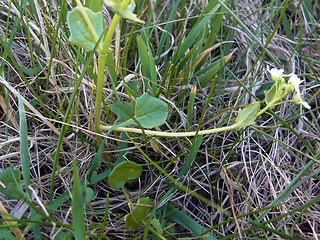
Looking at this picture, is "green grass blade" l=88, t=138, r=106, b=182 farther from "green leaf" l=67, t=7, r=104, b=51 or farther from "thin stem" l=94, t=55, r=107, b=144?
"green leaf" l=67, t=7, r=104, b=51

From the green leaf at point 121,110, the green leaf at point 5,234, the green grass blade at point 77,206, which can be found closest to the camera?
the green grass blade at point 77,206

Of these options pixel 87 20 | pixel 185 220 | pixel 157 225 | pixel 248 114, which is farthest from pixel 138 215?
pixel 87 20

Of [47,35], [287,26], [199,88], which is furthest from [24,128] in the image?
[287,26]

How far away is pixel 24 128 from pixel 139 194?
0.38 metres

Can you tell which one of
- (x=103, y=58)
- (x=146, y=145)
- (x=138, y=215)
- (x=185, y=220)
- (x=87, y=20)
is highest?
(x=87, y=20)

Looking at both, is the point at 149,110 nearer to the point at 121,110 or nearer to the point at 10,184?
the point at 121,110

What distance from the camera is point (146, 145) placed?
3.20 feet

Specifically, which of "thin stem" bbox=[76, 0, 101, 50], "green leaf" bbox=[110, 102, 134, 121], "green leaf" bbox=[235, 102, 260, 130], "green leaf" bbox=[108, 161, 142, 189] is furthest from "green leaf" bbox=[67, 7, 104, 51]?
"green leaf" bbox=[235, 102, 260, 130]

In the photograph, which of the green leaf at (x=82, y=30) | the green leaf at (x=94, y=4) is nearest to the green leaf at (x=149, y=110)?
the green leaf at (x=82, y=30)

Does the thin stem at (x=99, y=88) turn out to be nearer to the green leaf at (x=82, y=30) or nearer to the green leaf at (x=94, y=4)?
the green leaf at (x=82, y=30)

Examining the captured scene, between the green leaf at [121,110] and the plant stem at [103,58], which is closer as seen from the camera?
the plant stem at [103,58]

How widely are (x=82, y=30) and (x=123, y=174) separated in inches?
15.6

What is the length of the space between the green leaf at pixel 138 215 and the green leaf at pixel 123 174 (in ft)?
0.31

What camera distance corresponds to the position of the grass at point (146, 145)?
937 mm
